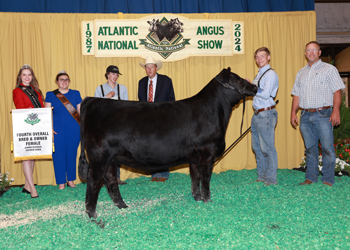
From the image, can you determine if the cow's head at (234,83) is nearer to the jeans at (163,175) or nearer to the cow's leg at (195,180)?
the cow's leg at (195,180)

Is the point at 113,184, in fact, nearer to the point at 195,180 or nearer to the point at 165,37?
the point at 195,180

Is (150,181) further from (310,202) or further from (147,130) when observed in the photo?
(310,202)

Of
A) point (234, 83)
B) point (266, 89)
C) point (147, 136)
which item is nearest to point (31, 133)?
point (147, 136)

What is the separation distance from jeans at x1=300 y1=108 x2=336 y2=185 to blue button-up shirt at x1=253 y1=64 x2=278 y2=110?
64cm

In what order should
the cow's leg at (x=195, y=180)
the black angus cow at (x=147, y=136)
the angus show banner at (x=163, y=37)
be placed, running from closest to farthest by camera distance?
the black angus cow at (x=147, y=136) → the cow's leg at (x=195, y=180) → the angus show banner at (x=163, y=37)

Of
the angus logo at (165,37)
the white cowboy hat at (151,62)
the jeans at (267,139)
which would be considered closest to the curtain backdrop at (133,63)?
the angus logo at (165,37)

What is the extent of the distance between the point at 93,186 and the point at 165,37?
3474 mm

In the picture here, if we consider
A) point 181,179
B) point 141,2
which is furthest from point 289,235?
point 141,2

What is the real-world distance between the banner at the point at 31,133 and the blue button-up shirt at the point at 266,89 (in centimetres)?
306

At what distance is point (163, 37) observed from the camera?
5.54 metres

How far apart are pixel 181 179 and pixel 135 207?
1.74m

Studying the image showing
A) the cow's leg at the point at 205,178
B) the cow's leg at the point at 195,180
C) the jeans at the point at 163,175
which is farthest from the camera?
the jeans at the point at 163,175

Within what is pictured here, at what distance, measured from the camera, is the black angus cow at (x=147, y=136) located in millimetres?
3076

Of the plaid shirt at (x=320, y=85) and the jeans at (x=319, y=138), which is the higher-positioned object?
the plaid shirt at (x=320, y=85)
